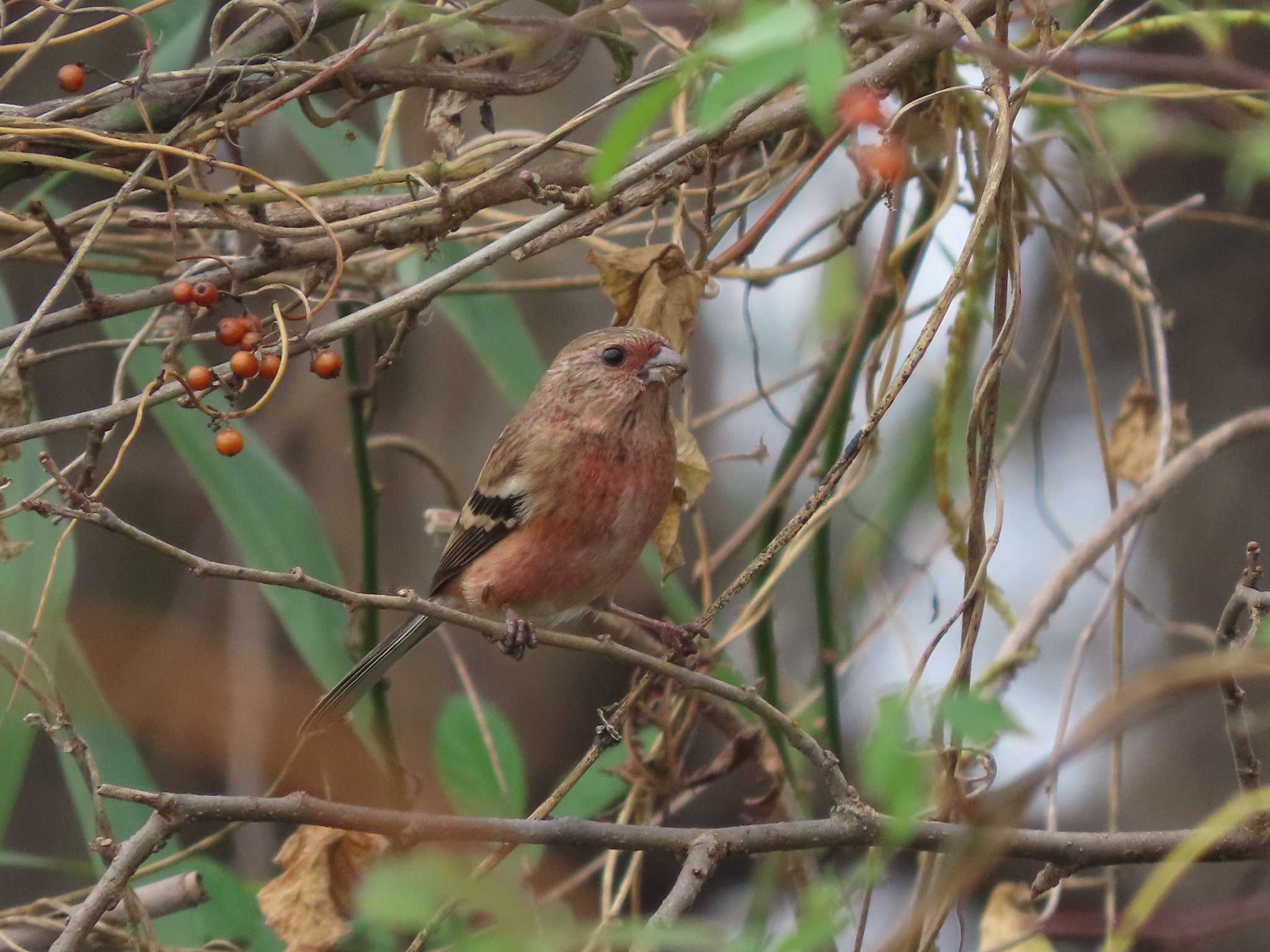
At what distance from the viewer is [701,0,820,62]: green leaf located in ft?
4.12

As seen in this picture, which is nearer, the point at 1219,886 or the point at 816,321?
the point at 816,321

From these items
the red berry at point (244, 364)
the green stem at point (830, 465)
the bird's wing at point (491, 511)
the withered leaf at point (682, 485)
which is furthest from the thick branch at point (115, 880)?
the bird's wing at point (491, 511)

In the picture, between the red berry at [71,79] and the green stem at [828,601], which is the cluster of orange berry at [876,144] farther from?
the red berry at [71,79]

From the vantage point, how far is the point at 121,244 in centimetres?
381

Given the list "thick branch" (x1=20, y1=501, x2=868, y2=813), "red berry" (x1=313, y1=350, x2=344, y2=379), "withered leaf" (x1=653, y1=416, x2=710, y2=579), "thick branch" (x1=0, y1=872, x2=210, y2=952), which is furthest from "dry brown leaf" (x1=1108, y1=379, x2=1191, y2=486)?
"thick branch" (x1=0, y1=872, x2=210, y2=952)

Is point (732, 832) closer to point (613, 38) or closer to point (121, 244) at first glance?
point (613, 38)

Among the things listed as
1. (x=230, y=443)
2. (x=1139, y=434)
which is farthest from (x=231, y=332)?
(x=1139, y=434)

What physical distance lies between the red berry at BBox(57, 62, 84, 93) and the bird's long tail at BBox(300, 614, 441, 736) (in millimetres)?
1720

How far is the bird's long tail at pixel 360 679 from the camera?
12.8 feet

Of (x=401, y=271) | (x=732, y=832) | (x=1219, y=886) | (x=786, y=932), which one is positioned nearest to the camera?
(x=786, y=932)

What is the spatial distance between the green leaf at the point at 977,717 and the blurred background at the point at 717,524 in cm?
274

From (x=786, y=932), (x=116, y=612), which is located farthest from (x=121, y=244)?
(x=116, y=612)

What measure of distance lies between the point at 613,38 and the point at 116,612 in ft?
17.3

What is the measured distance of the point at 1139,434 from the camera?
4254 millimetres
